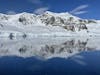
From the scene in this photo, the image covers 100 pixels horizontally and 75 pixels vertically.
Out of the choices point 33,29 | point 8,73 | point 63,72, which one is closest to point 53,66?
point 63,72

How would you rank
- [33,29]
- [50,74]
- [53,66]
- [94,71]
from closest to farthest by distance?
[50,74] → [94,71] → [53,66] → [33,29]

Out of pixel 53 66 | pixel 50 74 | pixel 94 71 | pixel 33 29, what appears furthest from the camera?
pixel 33 29

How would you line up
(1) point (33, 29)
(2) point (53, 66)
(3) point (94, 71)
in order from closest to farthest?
(3) point (94, 71)
(2) point (53, 66)
(1) point (33, 29)

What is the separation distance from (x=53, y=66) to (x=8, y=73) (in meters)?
3.89

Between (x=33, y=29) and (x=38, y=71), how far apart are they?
6928 inches

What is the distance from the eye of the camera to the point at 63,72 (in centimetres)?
1583

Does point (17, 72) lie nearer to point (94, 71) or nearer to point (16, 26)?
point (94, 71)

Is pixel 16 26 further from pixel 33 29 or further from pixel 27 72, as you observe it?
pixel 27 72

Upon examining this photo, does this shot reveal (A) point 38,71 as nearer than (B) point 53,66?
Yes

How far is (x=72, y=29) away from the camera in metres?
199

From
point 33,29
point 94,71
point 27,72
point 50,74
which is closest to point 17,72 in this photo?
point 27,72

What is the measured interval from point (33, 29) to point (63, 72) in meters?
176

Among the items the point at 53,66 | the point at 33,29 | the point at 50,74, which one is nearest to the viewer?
the point at 50,74

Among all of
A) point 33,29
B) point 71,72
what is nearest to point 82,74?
point 71,72
